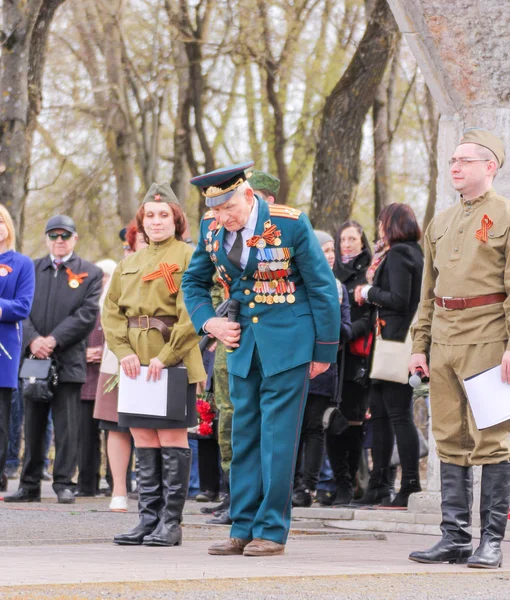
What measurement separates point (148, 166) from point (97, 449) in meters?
11.8

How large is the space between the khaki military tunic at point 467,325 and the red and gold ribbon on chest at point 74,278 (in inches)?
166

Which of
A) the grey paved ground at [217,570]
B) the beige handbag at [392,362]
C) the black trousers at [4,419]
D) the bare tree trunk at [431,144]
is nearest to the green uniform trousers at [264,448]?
the grey paved ground at [217,570]

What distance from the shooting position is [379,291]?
9.31 metres

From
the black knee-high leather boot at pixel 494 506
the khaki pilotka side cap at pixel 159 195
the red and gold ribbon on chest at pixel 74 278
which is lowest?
the black knee-high leather boot at pixel 494 506

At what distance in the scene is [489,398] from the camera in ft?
20.7

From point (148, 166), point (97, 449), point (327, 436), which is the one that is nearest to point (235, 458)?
point (327, 436)

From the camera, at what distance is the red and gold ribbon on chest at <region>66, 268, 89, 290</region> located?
406 inches

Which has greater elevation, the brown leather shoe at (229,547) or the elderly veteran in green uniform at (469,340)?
the elderly veteran in green uniform at (469,340)

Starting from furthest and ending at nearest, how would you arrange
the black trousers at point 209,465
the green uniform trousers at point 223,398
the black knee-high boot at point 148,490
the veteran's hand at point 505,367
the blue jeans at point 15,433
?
the blue jeans at point 15,433 < the black trousers at point 209,465 < the green uniform trousers at point 223,398 < the black knee-high boot at point 148,490 < the veteran's hand at point 505,367

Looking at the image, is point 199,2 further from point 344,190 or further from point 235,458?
point 235,458

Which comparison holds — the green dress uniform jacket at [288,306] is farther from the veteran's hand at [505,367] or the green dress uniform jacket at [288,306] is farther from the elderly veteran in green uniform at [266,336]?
the veteran's hand at [505,367]

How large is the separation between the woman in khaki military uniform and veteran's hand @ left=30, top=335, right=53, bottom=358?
272 cm

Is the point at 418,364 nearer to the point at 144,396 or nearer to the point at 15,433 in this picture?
the point at 144,396

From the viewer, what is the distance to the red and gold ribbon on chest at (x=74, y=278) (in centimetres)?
1030
